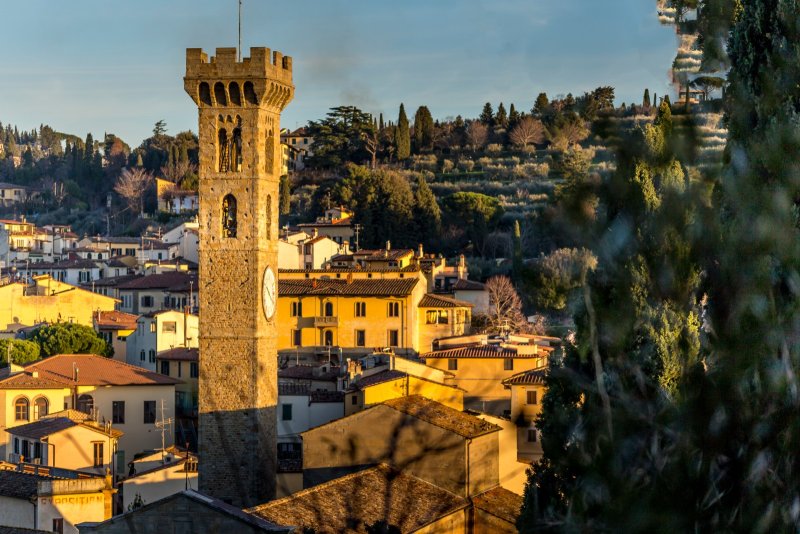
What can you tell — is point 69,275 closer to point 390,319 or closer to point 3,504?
point 390,319

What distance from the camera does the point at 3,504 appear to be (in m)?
22.9

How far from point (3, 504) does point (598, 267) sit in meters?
16.4

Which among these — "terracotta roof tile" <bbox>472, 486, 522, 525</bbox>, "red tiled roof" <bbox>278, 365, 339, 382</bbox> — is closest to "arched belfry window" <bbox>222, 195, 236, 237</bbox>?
"terracotta roof tile" <bbox>472, 486, 522, 525</bbox>

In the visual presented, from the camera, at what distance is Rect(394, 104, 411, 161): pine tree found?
79750mm

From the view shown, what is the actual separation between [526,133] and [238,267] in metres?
57.3

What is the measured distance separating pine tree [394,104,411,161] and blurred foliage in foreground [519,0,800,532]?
2796 inches

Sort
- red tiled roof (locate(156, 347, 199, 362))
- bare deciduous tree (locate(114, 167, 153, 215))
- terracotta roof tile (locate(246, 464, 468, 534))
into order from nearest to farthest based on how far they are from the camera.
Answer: terracotta roof tile (locate(246, 464, 468, 534))
red tiled roof (locate(156, 347, 199, 362))
bare deciduous tree (locate(114, 167, 153, 215))

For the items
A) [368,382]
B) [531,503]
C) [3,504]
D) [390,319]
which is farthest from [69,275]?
[531,503]

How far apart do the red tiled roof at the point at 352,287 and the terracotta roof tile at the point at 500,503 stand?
18.4 meters

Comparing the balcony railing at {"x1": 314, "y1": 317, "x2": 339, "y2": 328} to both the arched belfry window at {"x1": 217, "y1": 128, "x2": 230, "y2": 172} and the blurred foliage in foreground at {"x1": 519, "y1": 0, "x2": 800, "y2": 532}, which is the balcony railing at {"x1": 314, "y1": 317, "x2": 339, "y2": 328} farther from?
the blurred foliage in foreground at {"x1": 519, "y1": 0, "x2": 800, "y2": 532}

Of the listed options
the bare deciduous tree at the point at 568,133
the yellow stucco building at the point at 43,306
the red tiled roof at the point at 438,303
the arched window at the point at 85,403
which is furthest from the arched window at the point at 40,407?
the bare deciduous tree at the point at 568,133

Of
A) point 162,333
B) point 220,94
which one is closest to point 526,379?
point 220,94

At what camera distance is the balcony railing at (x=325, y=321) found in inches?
1734

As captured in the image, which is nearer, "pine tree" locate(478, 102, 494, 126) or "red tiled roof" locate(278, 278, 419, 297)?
"red tiled roof" locate(278, 278, 419, 297)
